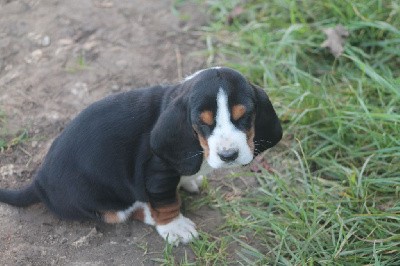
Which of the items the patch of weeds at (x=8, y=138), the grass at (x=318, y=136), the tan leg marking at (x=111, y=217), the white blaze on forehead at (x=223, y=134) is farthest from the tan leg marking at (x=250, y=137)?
the patch of weeds at (x=8, y=138)

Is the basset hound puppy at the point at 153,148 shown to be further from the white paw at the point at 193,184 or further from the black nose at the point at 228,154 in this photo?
the white paw at the point at 193,184

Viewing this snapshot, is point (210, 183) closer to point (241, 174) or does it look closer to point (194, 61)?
point (241, 174)

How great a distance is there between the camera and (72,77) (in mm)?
5242

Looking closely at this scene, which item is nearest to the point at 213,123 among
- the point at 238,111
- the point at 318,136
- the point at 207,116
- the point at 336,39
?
the point at 207,116

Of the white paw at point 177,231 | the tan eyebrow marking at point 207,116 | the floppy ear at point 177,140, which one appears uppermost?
the tan eyebrow marking at point 207,116

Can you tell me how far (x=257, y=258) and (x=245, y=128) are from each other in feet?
3.19

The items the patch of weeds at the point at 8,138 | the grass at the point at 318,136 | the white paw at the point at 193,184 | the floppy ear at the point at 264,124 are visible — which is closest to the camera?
the floppy ear at the point at 264,124

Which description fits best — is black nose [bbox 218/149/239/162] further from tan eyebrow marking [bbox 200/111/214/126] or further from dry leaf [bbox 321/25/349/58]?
dry leaf [bbox 321/25/349/58]

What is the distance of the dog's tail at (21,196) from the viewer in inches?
156

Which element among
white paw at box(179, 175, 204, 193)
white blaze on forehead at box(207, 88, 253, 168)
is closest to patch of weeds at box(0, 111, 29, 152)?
white paw at box(179, 175, 204, 193)

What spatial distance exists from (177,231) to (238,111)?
1081 millimetres

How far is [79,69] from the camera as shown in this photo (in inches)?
210

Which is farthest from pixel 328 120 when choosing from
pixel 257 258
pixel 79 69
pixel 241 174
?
pixel 79 69

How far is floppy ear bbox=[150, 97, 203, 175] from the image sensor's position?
3.41 metres
